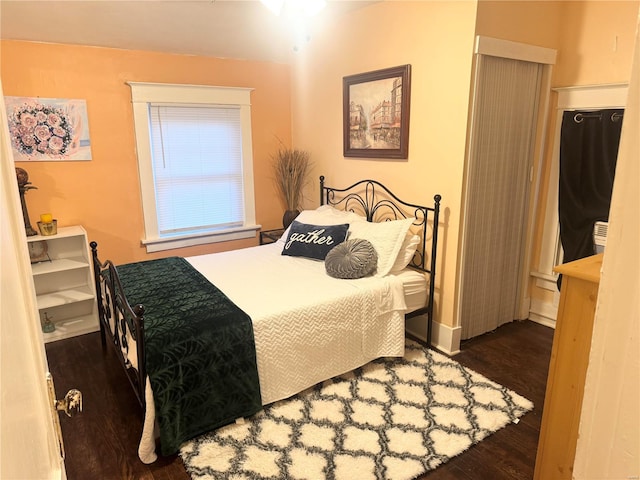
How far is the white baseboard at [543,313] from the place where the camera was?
3467 mm

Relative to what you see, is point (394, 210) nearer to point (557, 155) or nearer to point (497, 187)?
point (497, 187)

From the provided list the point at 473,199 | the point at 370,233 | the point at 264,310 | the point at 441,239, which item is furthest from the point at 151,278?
the point at 473,199

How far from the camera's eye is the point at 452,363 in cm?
291

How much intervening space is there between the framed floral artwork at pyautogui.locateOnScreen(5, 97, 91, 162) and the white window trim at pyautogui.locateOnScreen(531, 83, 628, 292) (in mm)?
3687

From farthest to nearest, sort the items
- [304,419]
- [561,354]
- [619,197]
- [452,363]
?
[452,363] < [304,419] < [561,354] < [619,197]

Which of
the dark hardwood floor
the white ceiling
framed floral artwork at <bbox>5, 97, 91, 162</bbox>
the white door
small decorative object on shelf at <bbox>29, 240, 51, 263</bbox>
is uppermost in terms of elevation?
the white ceiling

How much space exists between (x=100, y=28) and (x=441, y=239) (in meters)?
2.96

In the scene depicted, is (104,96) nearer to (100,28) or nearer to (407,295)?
(100,28)

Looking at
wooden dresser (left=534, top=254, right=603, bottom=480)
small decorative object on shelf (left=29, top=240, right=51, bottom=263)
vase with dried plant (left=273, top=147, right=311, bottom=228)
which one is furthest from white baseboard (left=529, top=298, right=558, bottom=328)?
small decorative object on shelf (left=29, top=240, right=51, bottom=263)

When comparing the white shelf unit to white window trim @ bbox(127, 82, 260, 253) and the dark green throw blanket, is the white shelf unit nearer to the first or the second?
white window trim @ bbox(127, 82, 260, 253)

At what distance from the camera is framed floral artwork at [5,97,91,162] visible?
3193 mm

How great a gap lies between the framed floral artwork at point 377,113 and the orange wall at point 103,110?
1.11 m

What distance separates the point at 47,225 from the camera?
3143mm

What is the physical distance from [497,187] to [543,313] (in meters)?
1.22
